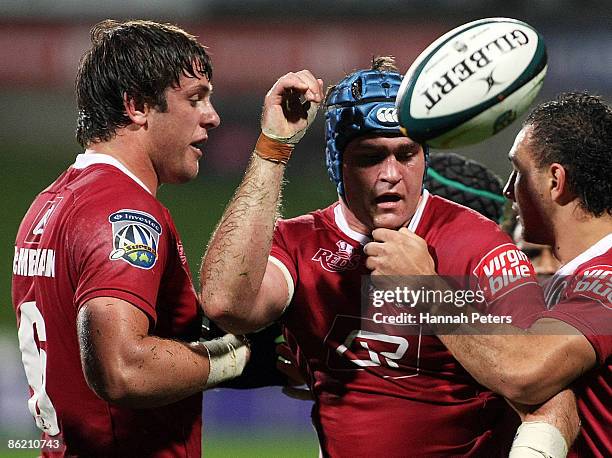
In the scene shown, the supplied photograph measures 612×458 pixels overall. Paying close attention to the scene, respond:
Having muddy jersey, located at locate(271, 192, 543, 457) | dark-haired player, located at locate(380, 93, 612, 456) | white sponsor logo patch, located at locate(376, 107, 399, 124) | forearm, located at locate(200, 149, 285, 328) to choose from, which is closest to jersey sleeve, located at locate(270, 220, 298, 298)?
muddy jersey, located at locate(271, 192, 543, 457)

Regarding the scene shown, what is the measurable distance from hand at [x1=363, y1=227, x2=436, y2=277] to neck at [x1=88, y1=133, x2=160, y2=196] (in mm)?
800

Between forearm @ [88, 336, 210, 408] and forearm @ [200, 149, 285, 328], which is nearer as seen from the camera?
forearm @ [88, 336, 210, 408]

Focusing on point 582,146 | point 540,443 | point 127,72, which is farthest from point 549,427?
point 127,72

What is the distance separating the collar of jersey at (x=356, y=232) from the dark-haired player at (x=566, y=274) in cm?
21

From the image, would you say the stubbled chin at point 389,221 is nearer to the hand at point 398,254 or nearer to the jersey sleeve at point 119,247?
the hand at point 398,254

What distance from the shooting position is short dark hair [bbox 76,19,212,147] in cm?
319

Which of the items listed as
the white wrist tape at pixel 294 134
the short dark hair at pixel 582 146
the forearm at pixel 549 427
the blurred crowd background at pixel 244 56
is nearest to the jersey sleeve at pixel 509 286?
the forearm at pixel 549 427

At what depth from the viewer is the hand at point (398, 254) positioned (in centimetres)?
300

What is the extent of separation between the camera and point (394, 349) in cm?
313

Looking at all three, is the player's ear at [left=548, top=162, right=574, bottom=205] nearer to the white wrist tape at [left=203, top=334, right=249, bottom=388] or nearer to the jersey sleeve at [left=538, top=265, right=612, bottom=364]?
the jersey sleeve at [left=538, top=265, right=612, bottom=364]

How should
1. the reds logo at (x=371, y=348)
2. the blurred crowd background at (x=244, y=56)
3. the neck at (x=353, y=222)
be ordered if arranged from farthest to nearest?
1. the blurred crowd background at (x=244, y=56)
2. the neck at (x=353, y=222)
3. the reds logo at (x=371, y=348)

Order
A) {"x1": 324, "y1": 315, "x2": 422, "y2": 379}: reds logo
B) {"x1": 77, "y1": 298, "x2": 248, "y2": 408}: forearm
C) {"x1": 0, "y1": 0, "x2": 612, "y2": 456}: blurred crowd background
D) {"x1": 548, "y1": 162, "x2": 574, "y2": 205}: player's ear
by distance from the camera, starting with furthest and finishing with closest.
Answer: {"x1": 0, "y1": 0, "x2": 612, "y2": 456}: blurred crowd background < {"x1": 548, "y1": 162, "x2": 574, "y2": 205}: player's ear < {"x1": 324, "y1": 315, "x2": 422, "y2": 379}: reds logo < {"x1": 77, "y1": 298, "x2": 248, "y2": 408}: forearm

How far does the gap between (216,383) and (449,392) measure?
2.60 ft

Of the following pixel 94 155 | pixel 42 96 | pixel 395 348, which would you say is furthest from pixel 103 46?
pixel 42 96
